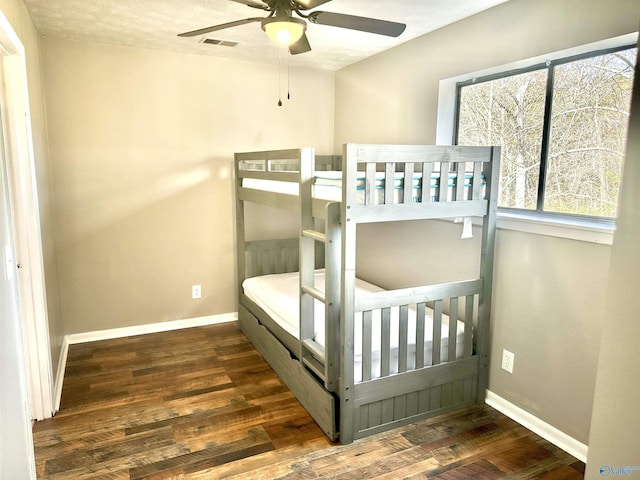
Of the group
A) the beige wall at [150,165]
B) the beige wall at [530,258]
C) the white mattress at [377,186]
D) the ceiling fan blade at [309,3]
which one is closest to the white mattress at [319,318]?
the beige wall at [530,258]

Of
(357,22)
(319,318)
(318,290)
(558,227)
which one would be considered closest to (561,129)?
(558,227)

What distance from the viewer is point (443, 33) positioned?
2.82 m

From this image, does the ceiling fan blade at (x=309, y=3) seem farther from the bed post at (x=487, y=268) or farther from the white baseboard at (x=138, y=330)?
the white baseboard at (x=138, y=330)

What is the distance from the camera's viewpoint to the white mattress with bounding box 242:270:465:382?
7.73 ft

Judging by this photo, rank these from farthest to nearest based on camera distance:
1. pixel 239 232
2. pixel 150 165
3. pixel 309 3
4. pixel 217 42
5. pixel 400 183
Result: pixel 239 232 → pixel 150 165 → pixel 217 42 → pixel 400 183 → pixel 309 3

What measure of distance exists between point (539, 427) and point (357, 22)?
2.29 metres

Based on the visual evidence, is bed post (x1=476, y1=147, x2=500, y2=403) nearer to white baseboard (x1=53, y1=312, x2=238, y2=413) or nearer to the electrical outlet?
the electrical outlet

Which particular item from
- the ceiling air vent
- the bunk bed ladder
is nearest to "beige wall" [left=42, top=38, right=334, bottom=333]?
the ceiling air vent

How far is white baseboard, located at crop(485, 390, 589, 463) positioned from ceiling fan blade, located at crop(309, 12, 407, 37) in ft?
6.97

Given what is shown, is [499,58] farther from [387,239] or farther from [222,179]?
[222,179]

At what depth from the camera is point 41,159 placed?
2789mm

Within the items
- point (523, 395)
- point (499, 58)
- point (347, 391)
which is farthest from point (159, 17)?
point (523, 395)

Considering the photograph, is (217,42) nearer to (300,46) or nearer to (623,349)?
(300,46)

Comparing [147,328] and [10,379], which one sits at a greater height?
[10,379]
